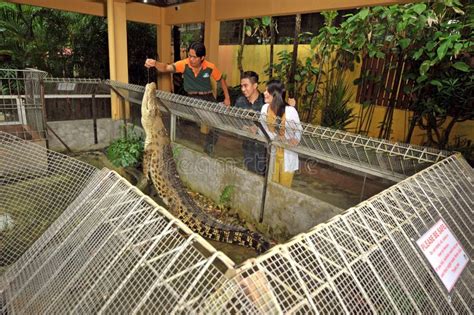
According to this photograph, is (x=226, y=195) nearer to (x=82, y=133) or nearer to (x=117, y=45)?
(x=82, y=133)

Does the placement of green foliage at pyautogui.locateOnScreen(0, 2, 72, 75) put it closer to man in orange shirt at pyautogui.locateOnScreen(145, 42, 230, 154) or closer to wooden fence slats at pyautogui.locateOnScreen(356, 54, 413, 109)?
man in orange shirt at pyautogui.locateOnScreen(145, 42, 230, 154)

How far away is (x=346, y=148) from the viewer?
2.32 meters

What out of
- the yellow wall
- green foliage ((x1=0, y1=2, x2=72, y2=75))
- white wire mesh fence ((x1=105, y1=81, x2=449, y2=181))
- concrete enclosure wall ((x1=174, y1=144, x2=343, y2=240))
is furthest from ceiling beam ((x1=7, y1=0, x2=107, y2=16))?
white wire mesh fence ((x1=105, y1=81, x2=449, y2=181))

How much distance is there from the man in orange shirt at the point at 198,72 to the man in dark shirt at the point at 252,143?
46 cm

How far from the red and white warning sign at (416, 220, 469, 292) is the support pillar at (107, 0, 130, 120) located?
217 inches

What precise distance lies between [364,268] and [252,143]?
8.06ft

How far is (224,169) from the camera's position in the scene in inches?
154

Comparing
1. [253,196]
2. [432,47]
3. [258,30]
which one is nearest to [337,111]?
[432,47]

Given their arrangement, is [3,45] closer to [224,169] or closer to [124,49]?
[124,49]

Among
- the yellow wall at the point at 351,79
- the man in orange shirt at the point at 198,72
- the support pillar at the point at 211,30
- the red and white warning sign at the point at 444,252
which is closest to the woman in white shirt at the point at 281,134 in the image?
the man in orange shirt at the point at 198,72

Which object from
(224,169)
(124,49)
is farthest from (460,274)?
(124,49)

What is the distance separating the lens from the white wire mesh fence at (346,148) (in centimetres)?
202

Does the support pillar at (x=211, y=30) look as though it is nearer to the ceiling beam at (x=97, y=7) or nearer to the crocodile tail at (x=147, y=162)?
the ceiling beam at (x=97, y=7)

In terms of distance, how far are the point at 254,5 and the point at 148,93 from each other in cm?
257
